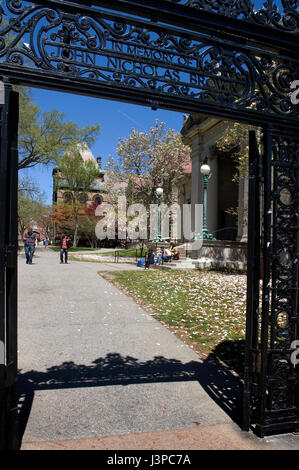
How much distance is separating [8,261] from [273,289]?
94.8 inches

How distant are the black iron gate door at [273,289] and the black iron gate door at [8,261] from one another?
6.87 ft

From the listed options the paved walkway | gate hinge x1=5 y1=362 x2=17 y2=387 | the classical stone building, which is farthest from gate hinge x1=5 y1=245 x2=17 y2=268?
the classical stone building

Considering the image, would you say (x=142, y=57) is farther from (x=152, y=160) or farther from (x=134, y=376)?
(x=152, y=160)

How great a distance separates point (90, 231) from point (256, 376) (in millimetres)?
54671

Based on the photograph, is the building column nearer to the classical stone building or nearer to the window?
the classical stone building

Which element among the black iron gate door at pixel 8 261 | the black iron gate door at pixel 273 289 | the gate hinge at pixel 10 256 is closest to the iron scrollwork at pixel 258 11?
the black iron gate door at pixel 273 289

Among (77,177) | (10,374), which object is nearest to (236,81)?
(10,374)

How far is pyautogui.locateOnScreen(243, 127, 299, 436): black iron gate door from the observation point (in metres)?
3.24

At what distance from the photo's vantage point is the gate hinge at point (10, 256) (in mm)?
2711

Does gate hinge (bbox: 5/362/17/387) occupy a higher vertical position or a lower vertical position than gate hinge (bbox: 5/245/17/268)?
lower

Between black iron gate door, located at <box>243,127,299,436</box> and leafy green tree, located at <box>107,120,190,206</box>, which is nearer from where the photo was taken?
black iron gate door, located at <box>243,127,299,436</box>

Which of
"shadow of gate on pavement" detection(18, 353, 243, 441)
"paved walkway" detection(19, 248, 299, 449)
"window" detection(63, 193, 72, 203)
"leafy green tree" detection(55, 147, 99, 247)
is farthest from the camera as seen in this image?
"window" detection(63, 193, 72, 203)

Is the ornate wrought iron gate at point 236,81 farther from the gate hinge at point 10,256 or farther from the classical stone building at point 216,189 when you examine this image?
the classical stone building at point 216,189

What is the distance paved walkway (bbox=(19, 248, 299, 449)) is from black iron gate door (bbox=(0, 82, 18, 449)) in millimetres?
356
